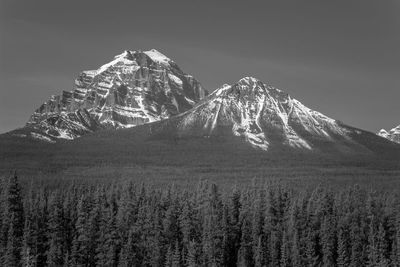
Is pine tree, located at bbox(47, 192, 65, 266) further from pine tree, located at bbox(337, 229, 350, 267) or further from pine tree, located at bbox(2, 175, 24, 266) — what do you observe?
pine tree, located at bbox(337, 229, 350, 267)

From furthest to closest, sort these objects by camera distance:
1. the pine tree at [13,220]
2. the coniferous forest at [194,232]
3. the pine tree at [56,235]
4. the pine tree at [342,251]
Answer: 1. the pine tree at [342,251]
2. the coniferous forest at [194,232]
3. the pine tree at [13,220]
4. the pine tree at [56,235]

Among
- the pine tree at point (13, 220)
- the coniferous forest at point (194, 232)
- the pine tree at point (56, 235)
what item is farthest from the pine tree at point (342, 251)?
the pine tree at point (13, 220)

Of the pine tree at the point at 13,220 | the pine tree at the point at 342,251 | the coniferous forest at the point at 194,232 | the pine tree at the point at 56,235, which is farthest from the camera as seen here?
the pine tree at the point at 342,251

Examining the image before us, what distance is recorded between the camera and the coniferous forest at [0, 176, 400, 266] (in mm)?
104438

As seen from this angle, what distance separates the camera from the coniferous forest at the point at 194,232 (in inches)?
4112

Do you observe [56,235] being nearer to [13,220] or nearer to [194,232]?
[13,220]

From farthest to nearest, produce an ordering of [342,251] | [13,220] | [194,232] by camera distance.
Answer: [342,251], [194,232], [13,220]

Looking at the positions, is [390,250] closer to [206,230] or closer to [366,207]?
[366,207]

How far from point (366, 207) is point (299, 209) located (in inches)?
832

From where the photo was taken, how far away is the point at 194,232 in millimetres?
113750

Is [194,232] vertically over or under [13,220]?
under

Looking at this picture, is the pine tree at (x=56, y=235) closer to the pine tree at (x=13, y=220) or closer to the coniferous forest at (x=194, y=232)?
the coniferous forest at (x=194, y=232)

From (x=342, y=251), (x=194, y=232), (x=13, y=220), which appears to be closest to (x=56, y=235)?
(x=13, y=220)

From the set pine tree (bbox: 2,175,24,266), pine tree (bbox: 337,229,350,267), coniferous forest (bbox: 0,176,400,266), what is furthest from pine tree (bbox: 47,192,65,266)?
pine tree (bbox: 337,229,350,267)
